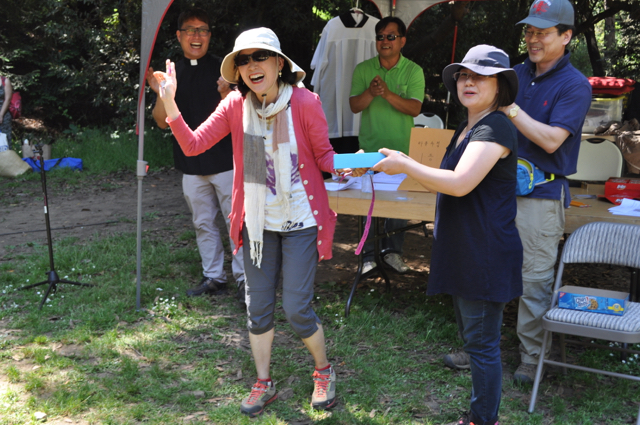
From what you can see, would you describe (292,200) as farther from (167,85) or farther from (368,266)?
(368,266)

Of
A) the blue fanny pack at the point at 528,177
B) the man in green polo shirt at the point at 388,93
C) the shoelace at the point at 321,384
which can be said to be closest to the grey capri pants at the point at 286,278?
the shoelace at the point at 321,384

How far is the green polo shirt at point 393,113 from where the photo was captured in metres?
4.74

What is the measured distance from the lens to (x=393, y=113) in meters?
4.76

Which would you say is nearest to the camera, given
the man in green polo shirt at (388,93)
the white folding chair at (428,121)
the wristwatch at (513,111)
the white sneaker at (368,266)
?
the wristwatch at (513,111)

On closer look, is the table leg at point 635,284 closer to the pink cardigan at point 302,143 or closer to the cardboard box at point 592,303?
the cardboard box at point 592,303

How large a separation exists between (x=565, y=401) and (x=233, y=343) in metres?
1.99

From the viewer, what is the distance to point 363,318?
415cm

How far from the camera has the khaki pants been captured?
307 centimetres

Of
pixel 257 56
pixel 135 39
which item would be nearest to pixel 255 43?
pixel 257 56

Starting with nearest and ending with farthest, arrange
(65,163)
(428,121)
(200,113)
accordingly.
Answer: (200,113), (428,121), (65,163)

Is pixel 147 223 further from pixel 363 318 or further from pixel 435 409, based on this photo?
pixel 435 409

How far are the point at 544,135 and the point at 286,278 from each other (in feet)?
4.65

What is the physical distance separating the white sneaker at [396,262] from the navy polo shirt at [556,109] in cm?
227

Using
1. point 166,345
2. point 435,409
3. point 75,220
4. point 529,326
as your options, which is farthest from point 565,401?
point 75,220
